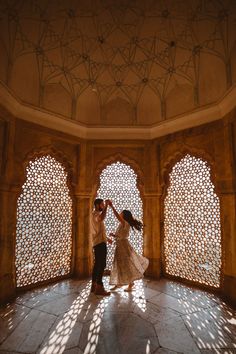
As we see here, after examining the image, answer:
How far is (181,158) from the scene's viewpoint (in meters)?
5.42

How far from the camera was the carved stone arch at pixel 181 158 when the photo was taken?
4.78m

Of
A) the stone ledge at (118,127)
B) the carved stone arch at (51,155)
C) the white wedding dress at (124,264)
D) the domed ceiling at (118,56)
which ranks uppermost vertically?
the domed ceiling at (118,56)

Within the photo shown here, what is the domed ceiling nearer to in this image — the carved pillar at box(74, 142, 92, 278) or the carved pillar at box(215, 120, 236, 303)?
the carved pillar at box(215, 120, 236, 303)

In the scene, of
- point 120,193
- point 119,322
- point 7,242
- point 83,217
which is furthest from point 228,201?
point 7,242

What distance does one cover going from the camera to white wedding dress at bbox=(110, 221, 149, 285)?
14.9 ft

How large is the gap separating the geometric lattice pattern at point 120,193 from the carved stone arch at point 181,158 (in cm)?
75

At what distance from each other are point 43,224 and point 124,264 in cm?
204

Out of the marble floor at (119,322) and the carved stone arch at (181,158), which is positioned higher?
the carved stone arch at (181,158)

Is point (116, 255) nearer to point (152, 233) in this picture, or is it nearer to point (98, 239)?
point (98, 239)

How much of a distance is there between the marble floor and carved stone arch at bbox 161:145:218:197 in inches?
92.5

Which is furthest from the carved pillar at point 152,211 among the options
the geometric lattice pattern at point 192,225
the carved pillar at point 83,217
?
the carved pillar at point 83,217

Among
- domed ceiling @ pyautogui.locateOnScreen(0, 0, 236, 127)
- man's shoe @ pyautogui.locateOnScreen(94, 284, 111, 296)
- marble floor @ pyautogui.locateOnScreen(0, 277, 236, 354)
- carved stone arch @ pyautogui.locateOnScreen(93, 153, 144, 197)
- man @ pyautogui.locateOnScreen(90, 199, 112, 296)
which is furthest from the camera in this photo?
carved stone arch @ pyautogui.locateOnScreen(93, 153, 144, 197)

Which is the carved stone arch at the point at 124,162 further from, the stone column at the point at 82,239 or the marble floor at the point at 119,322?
the marble floor at the point at 119,322

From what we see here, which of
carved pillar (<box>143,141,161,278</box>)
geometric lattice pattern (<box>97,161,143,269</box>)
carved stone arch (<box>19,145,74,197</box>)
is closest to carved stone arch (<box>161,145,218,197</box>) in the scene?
carved pillar (<box>143,141,161,278</box>)
